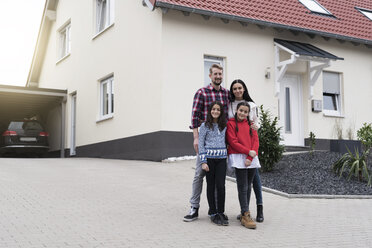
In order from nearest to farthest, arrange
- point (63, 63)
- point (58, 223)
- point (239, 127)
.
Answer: point (58, 223) → point (239, 127) → point (63, 63)

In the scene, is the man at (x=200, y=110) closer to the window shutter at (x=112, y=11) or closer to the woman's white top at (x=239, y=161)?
the woman's white top at (x=239, y=161)

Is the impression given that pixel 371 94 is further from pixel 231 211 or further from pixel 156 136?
pixel 231 211

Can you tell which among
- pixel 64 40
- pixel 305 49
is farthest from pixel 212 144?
pixel 64 40

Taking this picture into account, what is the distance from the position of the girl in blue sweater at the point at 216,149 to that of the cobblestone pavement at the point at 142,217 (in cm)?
40

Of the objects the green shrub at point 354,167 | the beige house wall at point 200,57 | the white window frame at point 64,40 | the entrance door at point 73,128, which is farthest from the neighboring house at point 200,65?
the green shrub at point 354,167

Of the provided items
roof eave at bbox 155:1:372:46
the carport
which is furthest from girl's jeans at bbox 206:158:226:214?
the carport

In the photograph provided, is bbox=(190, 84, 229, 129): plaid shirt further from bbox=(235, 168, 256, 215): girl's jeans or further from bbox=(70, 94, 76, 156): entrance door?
bbox=(70, 94, 76, 156): entrance door

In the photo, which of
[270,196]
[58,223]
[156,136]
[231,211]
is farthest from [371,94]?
[58,223]

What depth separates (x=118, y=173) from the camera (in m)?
10.6

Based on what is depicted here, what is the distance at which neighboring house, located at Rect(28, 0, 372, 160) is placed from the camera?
13.2 metres

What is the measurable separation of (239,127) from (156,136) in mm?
6808

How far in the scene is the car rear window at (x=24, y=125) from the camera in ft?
57.5

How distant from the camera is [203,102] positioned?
6.61m

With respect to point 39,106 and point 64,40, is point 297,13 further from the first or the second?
point 39,106
